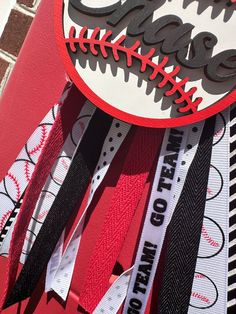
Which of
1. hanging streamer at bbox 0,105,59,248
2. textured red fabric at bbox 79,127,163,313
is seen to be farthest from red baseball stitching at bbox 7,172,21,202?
textured red fabric at bbox 79,127,163,313

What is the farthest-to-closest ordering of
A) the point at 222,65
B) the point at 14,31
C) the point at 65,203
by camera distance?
the point at 14,31 < the point at 65,203 < the point at 222,65

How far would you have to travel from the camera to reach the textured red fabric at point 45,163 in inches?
20.5

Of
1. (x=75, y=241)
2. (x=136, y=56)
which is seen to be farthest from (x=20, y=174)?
(x=136, y=56)

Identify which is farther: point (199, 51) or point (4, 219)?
point (4, 219)

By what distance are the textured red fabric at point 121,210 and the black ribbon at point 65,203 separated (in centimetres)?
5

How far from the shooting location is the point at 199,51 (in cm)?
43

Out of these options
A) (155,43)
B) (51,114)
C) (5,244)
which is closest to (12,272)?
(5,244)

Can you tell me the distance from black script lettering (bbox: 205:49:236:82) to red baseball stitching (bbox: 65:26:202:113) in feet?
0.09

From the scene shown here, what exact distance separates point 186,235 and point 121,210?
0.30 ft

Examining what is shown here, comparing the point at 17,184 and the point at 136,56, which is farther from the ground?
the point at 136,56

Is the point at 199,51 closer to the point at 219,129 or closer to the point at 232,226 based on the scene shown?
the point at 219,129

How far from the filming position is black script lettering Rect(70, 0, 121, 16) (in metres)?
0.45

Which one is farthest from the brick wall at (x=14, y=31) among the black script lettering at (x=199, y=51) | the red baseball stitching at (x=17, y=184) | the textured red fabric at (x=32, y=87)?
the black script lettering at (x=199, y=51)

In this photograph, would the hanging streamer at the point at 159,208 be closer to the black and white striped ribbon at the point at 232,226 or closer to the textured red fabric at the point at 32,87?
the black and white striped ribbon at the point at 232,226
